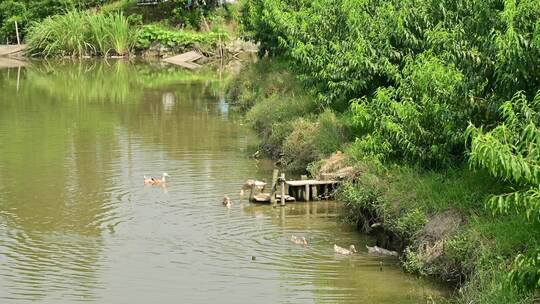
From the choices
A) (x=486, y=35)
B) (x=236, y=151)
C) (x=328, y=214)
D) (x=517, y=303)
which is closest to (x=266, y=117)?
(x=236, y=151)

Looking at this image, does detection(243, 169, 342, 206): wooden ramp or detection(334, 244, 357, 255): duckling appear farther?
detection(243, 169, 342, 206): wooden ramp

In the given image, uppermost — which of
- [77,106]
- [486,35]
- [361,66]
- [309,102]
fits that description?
[486,35]

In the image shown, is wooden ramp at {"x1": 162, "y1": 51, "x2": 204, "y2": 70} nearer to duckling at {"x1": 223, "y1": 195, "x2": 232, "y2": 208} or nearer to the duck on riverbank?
the duck on riverbank

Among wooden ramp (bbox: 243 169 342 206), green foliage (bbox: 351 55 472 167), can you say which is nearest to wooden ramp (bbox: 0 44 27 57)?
wooden ramp (bbox: 243 169 342 206)

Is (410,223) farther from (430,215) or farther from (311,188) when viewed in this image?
(311,188)

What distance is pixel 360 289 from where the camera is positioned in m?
13.5

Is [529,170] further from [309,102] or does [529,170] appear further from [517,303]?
[309,102]

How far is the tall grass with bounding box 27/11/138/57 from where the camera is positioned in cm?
5500

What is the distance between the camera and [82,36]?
183 ft

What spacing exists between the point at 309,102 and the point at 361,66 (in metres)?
4.52

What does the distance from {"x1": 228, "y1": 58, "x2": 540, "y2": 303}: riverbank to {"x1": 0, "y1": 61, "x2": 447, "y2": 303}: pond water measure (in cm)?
45

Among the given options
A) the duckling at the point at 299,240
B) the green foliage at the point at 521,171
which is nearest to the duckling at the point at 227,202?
the duckling at the point at 299,240

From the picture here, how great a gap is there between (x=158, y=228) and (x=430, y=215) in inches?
203

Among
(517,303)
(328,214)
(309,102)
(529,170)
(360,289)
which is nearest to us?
(529,170)
